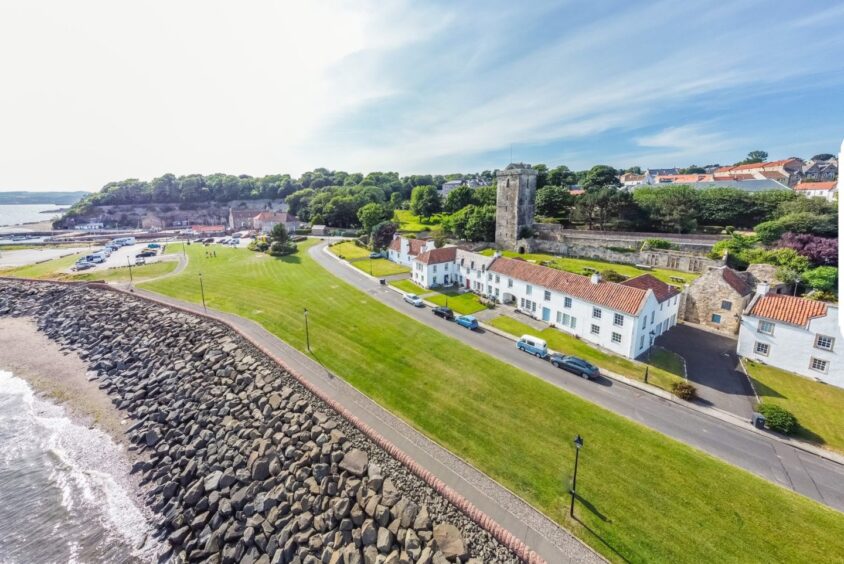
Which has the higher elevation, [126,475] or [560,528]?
[560,528]

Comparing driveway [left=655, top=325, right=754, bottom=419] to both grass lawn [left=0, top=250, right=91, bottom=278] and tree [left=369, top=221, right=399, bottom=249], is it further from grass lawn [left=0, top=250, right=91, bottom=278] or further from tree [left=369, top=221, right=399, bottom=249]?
grass lawn [left=0, top=250, right=91, bottom=278]

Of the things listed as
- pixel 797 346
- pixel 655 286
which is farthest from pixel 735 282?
pixel 797 346

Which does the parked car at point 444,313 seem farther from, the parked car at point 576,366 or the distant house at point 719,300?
the distant house at point 719,300

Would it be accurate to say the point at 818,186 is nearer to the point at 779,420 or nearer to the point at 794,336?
the point at 794,336

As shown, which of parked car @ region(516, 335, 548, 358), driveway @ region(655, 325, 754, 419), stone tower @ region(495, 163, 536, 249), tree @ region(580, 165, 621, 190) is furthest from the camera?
tree @ region(580, 165, 621, 190)

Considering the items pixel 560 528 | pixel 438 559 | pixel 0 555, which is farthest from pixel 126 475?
pixel 560 528

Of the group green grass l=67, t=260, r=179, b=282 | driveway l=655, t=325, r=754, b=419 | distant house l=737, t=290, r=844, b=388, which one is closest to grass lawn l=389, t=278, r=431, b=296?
driveway l=655, t=325, r=754, b=419

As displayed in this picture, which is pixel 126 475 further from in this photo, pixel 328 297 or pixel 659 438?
pixel 659 438
